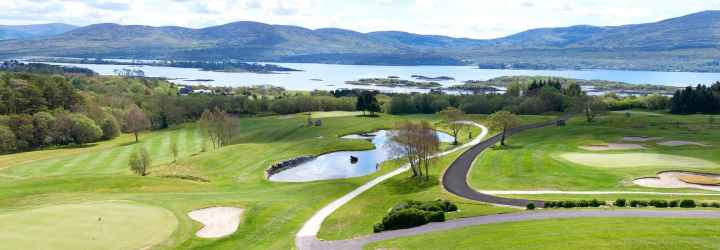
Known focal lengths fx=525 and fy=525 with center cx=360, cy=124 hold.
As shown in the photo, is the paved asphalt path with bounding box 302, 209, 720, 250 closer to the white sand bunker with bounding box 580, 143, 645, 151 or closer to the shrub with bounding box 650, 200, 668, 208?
the shrub with bounding box 650, 200, 668, 208

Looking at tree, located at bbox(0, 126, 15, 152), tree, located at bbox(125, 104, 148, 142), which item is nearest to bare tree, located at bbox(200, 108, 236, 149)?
tree, located at bbox(125, 104, 148, 142)

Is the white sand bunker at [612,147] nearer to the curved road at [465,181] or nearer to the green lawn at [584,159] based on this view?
the green lawn at [584,159]

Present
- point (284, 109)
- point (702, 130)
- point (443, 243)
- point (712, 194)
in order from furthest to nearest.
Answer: point (284, 109)
point (702, 130)
point (712, 194)
point (443, 243)

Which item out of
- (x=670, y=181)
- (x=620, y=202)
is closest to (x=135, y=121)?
(x=670, y=181)

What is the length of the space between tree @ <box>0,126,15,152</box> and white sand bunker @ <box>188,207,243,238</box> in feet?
274

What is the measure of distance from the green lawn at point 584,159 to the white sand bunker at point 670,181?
1.16 metres

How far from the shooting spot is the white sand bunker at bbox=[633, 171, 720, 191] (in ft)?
174

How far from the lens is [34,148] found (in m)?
120

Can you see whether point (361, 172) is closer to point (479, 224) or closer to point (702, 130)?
point (479, 224)

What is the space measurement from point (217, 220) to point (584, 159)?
50.7 metres

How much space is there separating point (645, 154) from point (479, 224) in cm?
4723

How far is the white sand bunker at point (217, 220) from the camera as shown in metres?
42.4

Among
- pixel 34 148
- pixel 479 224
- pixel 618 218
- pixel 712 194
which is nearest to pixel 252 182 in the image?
pixel 479 224

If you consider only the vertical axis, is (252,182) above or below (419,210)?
below
